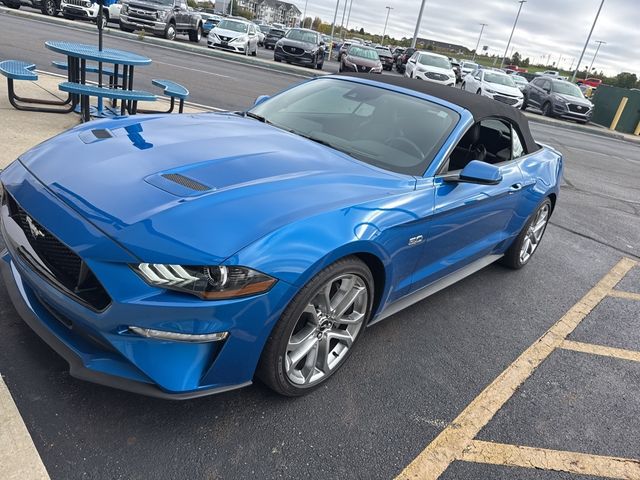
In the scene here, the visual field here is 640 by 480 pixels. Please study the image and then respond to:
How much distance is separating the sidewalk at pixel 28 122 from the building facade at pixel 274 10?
121m

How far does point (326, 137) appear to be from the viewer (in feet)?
11.3

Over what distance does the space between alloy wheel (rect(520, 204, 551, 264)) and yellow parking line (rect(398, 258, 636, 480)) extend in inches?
26.3

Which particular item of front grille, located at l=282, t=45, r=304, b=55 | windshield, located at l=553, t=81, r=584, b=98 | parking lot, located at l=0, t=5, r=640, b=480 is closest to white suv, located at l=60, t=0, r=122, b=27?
front grille, located at l=282, t=45, r=304, b=55

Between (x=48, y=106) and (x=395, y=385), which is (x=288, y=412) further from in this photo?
(x=48, y=106)

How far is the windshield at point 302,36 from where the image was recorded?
23625 mm

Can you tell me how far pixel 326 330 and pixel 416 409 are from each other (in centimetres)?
64

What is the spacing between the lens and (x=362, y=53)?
902 inches

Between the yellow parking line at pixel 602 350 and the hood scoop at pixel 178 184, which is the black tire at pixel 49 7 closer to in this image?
the hood scoop at pixel 178 184

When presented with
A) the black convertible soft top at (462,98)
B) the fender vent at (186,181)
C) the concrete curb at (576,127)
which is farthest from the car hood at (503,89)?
the fender vent at (186,181)

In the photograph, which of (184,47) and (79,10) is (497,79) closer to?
(184,47)

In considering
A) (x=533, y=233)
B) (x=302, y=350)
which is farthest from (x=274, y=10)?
(x=302, y=350)

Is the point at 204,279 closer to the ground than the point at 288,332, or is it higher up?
higher up

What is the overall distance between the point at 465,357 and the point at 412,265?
76 cm

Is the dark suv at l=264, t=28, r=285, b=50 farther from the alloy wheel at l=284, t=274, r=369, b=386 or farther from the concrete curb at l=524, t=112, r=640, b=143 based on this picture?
the alloy wheel at l=284, t=274, r=369, b=386
